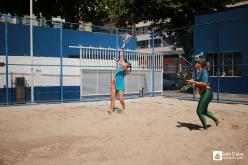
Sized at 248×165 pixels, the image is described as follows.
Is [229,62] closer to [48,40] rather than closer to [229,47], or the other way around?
[229,47]

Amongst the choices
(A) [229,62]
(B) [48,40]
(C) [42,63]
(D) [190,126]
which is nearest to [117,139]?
(D) [190,126]

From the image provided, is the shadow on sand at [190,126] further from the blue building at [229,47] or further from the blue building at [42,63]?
the blue building at [229,47]

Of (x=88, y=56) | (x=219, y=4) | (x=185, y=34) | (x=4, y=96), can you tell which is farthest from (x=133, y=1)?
(x=4, y=96)

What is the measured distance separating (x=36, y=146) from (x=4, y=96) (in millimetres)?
8742

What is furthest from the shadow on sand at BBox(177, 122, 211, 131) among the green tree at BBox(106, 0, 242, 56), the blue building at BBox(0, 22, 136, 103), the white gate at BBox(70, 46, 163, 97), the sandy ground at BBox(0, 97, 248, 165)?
the green tree at BBox(106, 0, 242, 56)

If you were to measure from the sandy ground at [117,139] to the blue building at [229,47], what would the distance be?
29.3 ft

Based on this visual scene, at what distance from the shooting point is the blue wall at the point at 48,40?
51.4 feet

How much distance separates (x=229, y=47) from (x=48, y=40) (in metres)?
10.7

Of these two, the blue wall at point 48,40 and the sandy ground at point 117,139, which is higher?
the blue wall at point 48,40

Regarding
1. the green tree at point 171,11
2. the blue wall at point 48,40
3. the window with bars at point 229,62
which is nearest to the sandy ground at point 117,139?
the blue wall at point 48,40

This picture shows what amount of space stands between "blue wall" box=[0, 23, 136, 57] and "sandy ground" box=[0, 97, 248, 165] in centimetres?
614

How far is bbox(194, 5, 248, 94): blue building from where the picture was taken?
1867 cm

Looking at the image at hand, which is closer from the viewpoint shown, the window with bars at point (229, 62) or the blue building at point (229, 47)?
the blue building at point (229, 47)

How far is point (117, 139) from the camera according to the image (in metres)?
7.06
